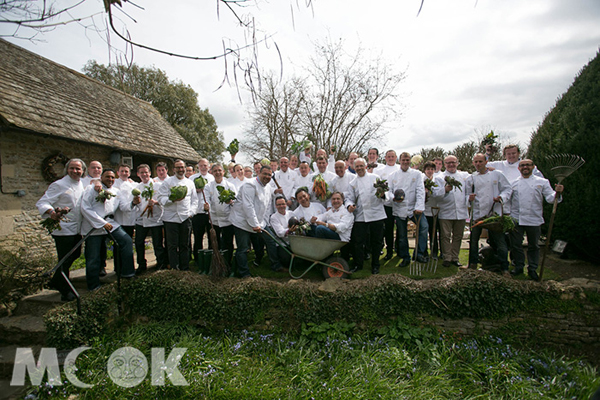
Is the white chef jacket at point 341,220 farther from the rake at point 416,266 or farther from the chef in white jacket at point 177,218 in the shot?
the chef in white jacket at point 177,218

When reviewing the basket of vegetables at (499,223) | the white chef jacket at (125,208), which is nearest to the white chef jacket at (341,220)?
the basket of vegetables at (499,223)

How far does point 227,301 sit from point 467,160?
1731cm

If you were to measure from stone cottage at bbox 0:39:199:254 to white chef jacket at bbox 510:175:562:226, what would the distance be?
10001 mm

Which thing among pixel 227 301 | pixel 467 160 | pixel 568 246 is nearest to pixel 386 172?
pixel 568 246

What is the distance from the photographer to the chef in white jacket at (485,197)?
5246 mm

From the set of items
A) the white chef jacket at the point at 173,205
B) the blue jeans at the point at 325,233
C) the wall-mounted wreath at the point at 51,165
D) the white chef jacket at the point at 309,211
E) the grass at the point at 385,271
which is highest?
the wall-mounted wreath at the point at 51,165

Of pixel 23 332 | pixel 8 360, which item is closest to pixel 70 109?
pixel 23 332

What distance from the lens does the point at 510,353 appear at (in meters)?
4.07

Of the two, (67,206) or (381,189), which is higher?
(381,189)

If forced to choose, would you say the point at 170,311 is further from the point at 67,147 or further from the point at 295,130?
the point at 295,130

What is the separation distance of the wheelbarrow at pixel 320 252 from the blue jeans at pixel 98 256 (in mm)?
2605

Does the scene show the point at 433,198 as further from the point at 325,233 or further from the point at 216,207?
the point at 216,207

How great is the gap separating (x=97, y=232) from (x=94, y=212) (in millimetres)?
344

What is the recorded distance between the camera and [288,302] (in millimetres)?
4621
